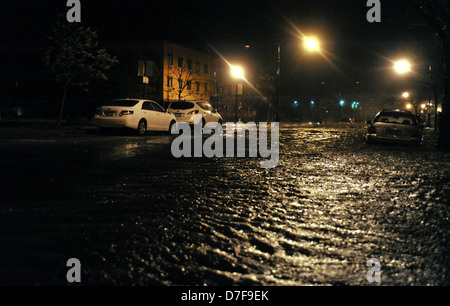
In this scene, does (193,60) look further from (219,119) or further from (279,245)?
(279,245)

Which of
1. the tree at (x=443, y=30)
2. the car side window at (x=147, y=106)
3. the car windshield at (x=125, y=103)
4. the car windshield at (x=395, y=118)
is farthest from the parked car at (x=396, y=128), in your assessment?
the car windshield at (x=125, y=103)

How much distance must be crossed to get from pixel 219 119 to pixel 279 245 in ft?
88.3

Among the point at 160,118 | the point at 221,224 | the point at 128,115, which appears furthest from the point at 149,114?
the point at 221,224

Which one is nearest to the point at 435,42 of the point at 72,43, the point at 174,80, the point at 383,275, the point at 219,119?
the point at 219,119

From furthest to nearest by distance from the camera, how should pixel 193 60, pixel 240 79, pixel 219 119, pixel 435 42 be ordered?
pixel 240 79, pixel 193 60, pixel 435 42, pixel 219 119

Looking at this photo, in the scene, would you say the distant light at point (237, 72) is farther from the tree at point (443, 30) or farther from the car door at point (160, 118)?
the tree at point (443, 30)

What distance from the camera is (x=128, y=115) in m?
22.6

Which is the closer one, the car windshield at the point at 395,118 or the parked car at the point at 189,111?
the car windshield at the point at 395,118

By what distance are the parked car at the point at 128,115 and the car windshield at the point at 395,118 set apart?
10.0 metres

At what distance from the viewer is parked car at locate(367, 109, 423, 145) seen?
20.2m

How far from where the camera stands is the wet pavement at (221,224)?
14.7ft

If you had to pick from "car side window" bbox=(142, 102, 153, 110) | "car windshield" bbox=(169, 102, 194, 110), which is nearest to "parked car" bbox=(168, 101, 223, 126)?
"car windshield" bbox=(169, 102, 194, 110)

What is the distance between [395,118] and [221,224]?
1660 centimetres
